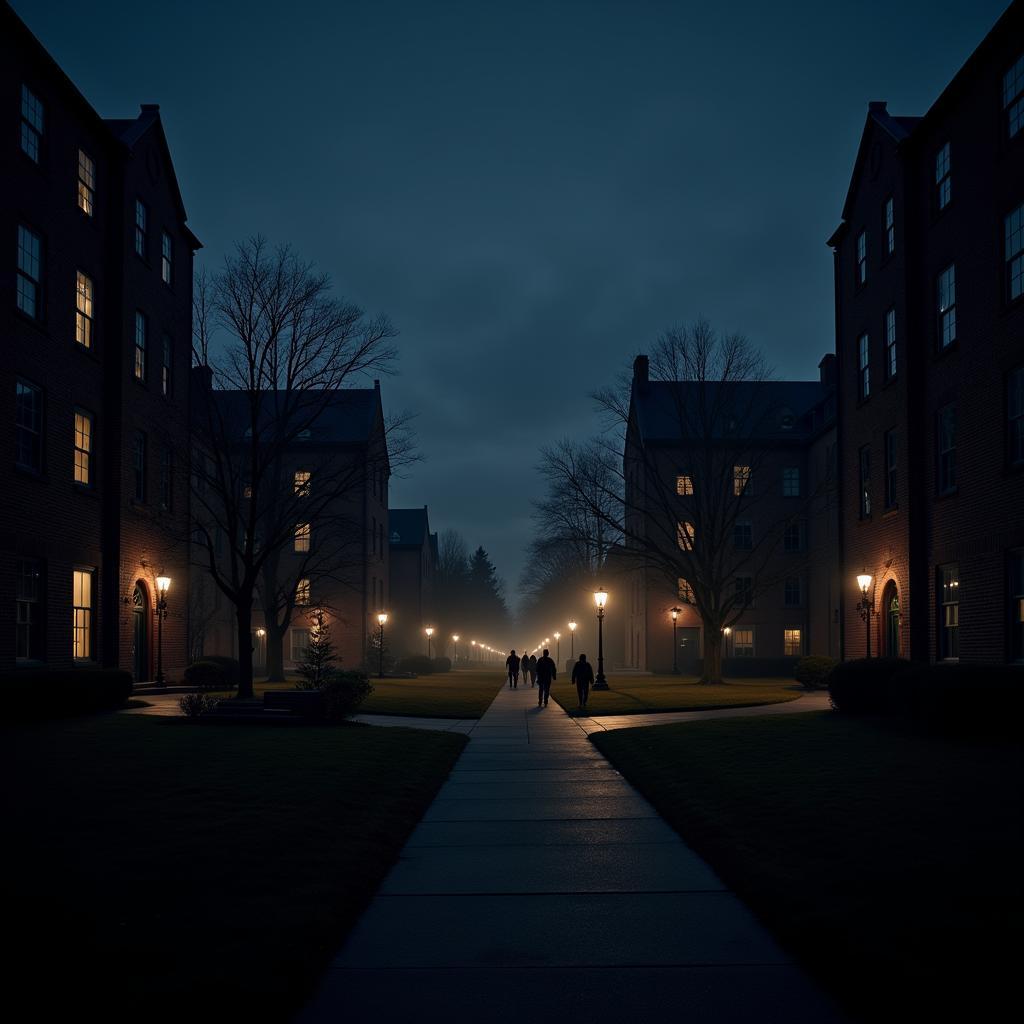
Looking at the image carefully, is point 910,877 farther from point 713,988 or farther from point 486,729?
point 486,729

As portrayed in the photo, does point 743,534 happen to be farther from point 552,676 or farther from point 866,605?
point 866,605

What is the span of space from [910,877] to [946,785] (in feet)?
15.9

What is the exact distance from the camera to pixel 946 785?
11523mm

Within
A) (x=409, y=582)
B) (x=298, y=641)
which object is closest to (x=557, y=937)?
(x=298, y=641)

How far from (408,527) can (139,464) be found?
189 ft

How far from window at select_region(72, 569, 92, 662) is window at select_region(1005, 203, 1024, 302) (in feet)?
74.5

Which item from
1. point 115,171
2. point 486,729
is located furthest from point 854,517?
point 115,171

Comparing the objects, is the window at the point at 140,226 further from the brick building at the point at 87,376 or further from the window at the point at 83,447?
the window at the point at 83,447

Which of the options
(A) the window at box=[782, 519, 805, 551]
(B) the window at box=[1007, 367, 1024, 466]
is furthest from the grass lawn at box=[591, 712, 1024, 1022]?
(A) the window at box=[782, 519, 805, 551]

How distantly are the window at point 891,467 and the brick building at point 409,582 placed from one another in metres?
48.5

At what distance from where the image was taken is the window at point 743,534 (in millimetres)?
57719

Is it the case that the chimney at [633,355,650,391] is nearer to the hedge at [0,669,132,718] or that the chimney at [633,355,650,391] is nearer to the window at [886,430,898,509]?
the window at [886,430,898,509]

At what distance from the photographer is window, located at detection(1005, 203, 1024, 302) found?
2028 cm

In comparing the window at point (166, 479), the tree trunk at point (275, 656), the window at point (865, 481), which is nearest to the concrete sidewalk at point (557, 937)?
the window at point (865, 481)
